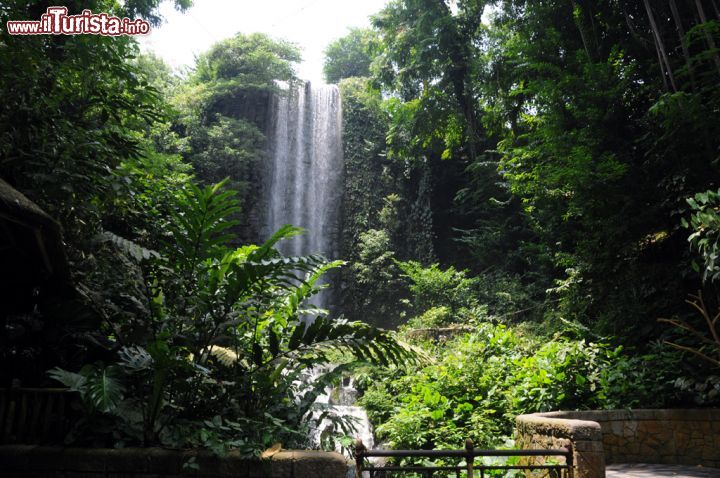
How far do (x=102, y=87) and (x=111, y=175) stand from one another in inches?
68.0

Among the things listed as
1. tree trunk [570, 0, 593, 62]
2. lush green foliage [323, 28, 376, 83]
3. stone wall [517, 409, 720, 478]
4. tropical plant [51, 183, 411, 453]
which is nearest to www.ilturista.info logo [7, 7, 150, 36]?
tropical plant [51, 183, 411, 453]

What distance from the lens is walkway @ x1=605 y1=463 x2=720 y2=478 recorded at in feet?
15.1

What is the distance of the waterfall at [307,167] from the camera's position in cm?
1911

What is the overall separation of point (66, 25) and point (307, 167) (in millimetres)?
14507

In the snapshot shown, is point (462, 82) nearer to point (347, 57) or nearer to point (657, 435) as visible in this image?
point (657, 435)

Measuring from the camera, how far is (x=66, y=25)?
18.4 ft

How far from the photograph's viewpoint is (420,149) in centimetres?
1728

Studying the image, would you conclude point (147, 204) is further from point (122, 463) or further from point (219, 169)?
point (219, 169)

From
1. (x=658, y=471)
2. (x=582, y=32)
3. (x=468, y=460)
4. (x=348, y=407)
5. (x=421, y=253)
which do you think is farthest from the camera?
(x=421, y=253)

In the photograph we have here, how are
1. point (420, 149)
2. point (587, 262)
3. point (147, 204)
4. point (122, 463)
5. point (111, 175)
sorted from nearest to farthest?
point (122, 463), point (111, 175), point (147, 204), point (587, 262), point (420, 149)

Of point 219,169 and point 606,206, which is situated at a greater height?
point 219,169

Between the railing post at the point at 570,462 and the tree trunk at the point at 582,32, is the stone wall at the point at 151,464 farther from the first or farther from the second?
the tree trunk at the point at 582,32

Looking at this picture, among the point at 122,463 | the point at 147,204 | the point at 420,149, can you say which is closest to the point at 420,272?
the point at 420,149

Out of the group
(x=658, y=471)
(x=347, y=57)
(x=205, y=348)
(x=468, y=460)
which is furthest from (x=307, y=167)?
(x=468, y=460)
